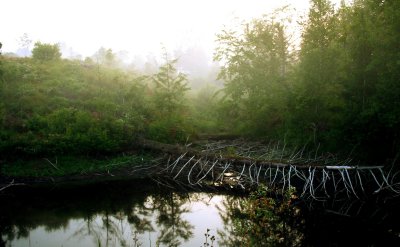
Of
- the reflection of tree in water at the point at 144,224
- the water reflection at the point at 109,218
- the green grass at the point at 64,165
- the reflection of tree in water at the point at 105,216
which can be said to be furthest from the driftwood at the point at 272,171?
the reflection of tree in water at the point at 105,216

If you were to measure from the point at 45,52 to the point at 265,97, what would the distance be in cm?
1981

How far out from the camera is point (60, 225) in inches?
427

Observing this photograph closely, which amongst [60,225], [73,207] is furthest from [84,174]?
[60,225]

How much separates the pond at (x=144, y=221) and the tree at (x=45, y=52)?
681 inches

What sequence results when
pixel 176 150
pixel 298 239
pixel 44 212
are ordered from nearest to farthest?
pixel 298 239 → pixel 44 212 → pixel 176 150

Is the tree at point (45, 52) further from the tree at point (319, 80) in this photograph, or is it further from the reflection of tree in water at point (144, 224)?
the tree at point (319, 80)

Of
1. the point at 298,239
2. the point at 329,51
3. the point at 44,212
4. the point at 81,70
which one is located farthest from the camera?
the point at 81,70

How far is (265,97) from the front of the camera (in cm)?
1839

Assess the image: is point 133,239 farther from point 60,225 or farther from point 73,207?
point 73,207

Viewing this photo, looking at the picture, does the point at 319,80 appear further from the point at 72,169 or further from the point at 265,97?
the point at 72,169

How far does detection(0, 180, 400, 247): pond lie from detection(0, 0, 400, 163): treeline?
3.05 meters

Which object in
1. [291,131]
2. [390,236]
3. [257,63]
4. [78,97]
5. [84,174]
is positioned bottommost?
[390,236]

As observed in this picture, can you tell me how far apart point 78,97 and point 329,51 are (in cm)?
1550

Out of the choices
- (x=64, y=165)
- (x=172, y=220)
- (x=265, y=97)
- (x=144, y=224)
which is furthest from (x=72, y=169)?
(x=265, y=97)
